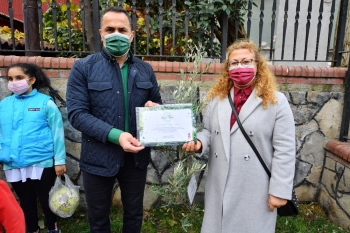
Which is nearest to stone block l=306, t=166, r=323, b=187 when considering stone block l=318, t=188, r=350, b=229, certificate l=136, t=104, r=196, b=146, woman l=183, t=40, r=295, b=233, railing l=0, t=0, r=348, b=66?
stone block l=318, t=188, r=350, b=229

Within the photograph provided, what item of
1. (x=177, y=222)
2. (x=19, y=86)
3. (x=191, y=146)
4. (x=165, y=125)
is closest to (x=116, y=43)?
(x=165, y=125)

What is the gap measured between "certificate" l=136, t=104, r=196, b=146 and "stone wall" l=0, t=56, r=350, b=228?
56.8 inches

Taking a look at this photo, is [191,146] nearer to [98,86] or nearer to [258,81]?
[258,81]

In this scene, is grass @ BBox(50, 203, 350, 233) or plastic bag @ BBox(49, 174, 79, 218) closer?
plastic bag @ BBox(49, 174, 79, 218)

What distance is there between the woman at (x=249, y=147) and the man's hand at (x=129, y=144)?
0.33 m

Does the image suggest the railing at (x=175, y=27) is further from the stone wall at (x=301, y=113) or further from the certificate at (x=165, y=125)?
the certificate at (x=165, y=125)

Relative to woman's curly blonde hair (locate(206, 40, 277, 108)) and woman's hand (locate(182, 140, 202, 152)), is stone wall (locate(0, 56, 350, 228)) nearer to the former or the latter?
woman's curly blonde hair (locate(206, 40, 277, 108))

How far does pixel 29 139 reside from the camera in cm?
271

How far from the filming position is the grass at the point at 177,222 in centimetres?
314

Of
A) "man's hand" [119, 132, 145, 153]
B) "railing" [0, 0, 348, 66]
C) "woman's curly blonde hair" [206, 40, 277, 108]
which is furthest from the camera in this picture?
"railing" [0, 0, 348, 66]

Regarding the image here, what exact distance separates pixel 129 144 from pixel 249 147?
0.81 meters

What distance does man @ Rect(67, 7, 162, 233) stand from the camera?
76.6 inches

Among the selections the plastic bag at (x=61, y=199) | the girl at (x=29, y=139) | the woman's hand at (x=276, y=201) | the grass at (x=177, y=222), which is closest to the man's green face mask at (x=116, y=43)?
the girl at (x=29, y=139)

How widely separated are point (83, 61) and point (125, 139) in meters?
0.66
